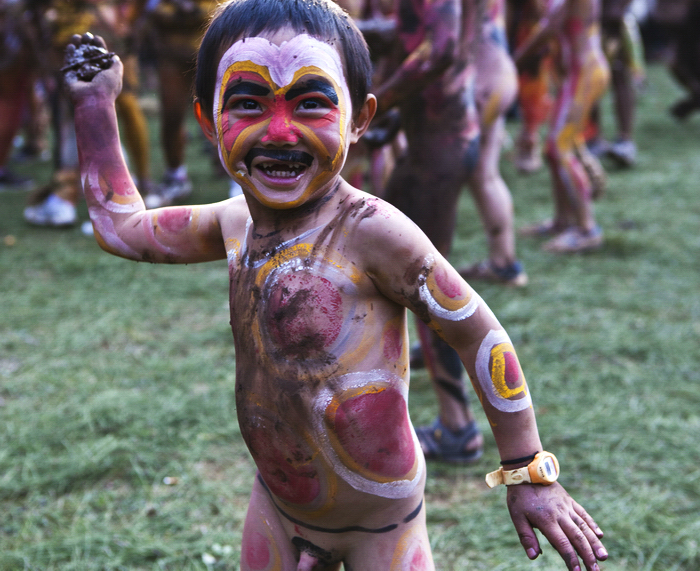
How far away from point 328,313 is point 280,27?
0.54 meters

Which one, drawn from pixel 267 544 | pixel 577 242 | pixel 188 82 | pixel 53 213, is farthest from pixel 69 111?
pixel 267 544

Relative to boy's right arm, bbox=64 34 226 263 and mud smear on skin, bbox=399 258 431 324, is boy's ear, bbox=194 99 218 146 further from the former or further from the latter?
mud smear on skin, bbox=399 258 431 324

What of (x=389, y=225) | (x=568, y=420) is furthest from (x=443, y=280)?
(x=568, y=420)

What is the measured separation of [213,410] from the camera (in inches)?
120

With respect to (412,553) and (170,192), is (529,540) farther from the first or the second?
(170,192)

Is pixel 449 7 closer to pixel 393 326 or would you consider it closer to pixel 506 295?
pixel 393 326

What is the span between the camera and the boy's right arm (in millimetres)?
1593

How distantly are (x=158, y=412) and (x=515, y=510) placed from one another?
2.00 m

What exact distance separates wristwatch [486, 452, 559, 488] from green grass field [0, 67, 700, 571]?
95cm

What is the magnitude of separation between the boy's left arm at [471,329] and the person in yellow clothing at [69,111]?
4.72 m

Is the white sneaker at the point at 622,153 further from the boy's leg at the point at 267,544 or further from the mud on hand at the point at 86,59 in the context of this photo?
the boy's leg at the point at 267,544

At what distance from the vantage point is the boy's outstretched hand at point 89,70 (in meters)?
1.65

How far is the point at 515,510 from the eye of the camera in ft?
4.40

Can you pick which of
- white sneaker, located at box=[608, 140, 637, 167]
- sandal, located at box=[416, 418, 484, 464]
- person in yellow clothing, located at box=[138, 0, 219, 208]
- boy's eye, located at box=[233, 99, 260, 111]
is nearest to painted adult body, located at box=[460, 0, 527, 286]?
sandal, located at box=[416, 418, 484, 464]
